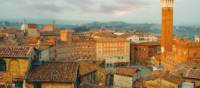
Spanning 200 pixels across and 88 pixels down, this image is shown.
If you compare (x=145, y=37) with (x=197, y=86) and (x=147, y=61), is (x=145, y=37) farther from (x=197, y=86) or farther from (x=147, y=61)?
(x=197, y=86)

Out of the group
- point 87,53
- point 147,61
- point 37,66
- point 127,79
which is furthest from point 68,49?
point 37,66

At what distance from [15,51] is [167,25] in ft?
186

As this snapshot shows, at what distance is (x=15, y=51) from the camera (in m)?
19.8

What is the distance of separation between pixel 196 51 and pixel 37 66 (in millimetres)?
40790

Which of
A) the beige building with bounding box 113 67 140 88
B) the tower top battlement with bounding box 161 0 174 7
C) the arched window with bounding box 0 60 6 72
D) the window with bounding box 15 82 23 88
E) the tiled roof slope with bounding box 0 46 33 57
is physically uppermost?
the tower top battlement with bounding box 161 0 174 7

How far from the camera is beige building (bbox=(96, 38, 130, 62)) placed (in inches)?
3578

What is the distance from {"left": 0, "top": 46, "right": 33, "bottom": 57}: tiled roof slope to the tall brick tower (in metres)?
54.8

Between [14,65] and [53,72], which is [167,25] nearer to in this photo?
[53,72]

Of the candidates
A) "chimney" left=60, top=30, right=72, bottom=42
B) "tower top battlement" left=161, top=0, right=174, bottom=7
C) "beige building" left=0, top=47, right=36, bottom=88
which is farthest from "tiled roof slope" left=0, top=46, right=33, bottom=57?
"chimney" left=60, top=30, right=72, bottom=42

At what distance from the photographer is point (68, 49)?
3356 inches

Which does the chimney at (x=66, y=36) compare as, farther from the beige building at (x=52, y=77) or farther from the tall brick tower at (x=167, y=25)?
the beige building at (x=52, y=77)

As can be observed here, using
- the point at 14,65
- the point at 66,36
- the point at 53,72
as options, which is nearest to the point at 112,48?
the point at 66,36

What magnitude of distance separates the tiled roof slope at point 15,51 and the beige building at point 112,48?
70.2m

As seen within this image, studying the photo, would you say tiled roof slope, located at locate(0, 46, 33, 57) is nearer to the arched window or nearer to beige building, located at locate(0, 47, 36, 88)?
beige building, located at locate(0, 47, 36, 88)
